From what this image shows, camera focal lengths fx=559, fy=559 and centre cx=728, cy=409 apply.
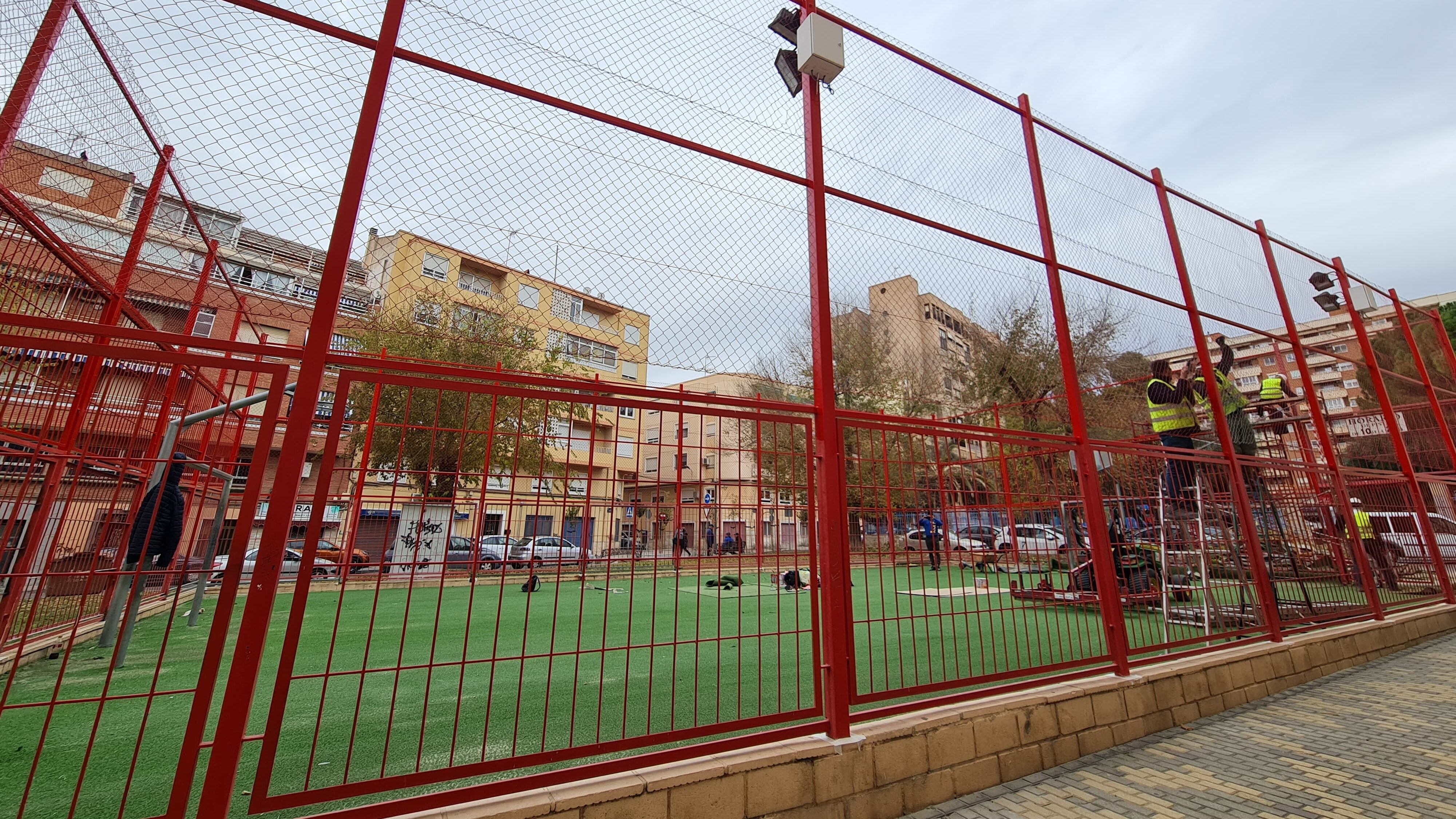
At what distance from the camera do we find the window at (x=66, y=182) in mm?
3557

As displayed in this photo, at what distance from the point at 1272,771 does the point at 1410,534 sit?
670 cm

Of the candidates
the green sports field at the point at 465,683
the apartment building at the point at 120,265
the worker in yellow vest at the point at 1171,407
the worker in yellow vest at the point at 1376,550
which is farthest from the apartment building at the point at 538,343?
the worker in yellow vest at the point at 1376,550

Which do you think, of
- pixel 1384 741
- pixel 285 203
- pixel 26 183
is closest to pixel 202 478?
pixel 26 183

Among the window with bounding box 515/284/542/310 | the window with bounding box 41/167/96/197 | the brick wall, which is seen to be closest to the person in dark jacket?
the window with bounding box 41/167/96/197

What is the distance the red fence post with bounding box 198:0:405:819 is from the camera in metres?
1.83

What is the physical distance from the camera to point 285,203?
8.24 ft

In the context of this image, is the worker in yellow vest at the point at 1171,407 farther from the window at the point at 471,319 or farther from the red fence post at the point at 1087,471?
the window at the point at 471,319

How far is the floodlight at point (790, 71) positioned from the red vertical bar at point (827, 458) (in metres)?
0.14

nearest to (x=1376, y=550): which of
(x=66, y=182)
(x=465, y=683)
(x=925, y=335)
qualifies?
(x=925, y=335)

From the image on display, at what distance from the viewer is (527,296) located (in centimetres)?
353

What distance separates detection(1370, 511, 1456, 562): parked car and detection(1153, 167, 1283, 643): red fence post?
10.4 feet

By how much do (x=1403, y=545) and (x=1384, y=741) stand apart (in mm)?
5750

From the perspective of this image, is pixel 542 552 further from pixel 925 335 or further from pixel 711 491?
pixel 925 335

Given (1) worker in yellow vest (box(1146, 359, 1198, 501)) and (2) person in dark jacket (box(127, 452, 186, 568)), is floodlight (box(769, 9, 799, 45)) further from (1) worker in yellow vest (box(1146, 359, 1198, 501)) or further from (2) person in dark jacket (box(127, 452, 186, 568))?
(1) worker in yellow vest (box(1146, 359, 1198, 501))
